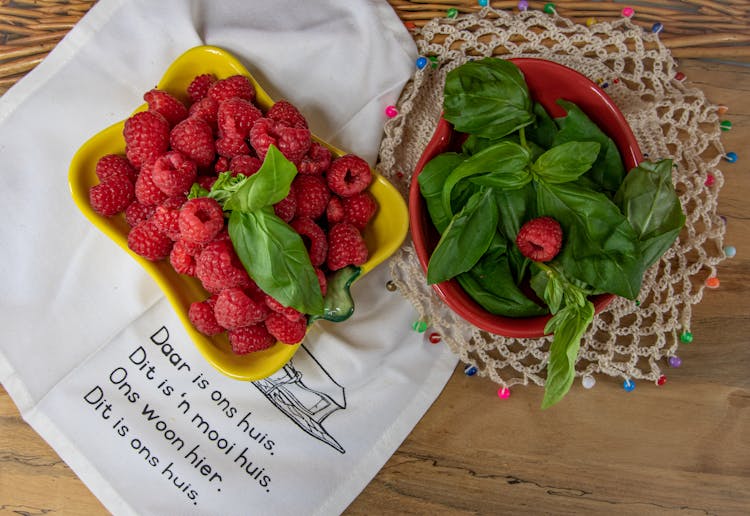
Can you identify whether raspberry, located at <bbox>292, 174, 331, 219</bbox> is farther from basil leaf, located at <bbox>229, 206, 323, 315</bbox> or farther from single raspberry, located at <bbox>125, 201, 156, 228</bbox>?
single raspberry, located at <bbox>125, 201, 156, 228</bbox>

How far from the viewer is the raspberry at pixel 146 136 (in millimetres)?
770

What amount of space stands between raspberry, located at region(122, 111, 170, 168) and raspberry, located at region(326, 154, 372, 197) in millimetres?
208

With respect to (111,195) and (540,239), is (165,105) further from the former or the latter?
(540,239)

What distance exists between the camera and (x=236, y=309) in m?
0.74

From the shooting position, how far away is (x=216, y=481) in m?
0.89

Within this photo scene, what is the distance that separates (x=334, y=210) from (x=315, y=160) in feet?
0.22

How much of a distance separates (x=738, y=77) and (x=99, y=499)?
1102mm

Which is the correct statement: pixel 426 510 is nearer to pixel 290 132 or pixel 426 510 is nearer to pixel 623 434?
pixel 623 434

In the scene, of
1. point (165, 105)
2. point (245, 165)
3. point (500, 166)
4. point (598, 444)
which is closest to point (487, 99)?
point (500, 166)

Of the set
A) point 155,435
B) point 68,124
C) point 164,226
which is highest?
point 68,124

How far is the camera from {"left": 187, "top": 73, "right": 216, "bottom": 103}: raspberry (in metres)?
0.86

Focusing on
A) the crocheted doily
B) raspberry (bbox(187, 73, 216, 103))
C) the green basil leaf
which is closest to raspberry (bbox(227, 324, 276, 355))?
the crocheted doily

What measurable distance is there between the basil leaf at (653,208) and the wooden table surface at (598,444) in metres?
0.28

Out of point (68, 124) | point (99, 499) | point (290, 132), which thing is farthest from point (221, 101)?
point (99, 499)
